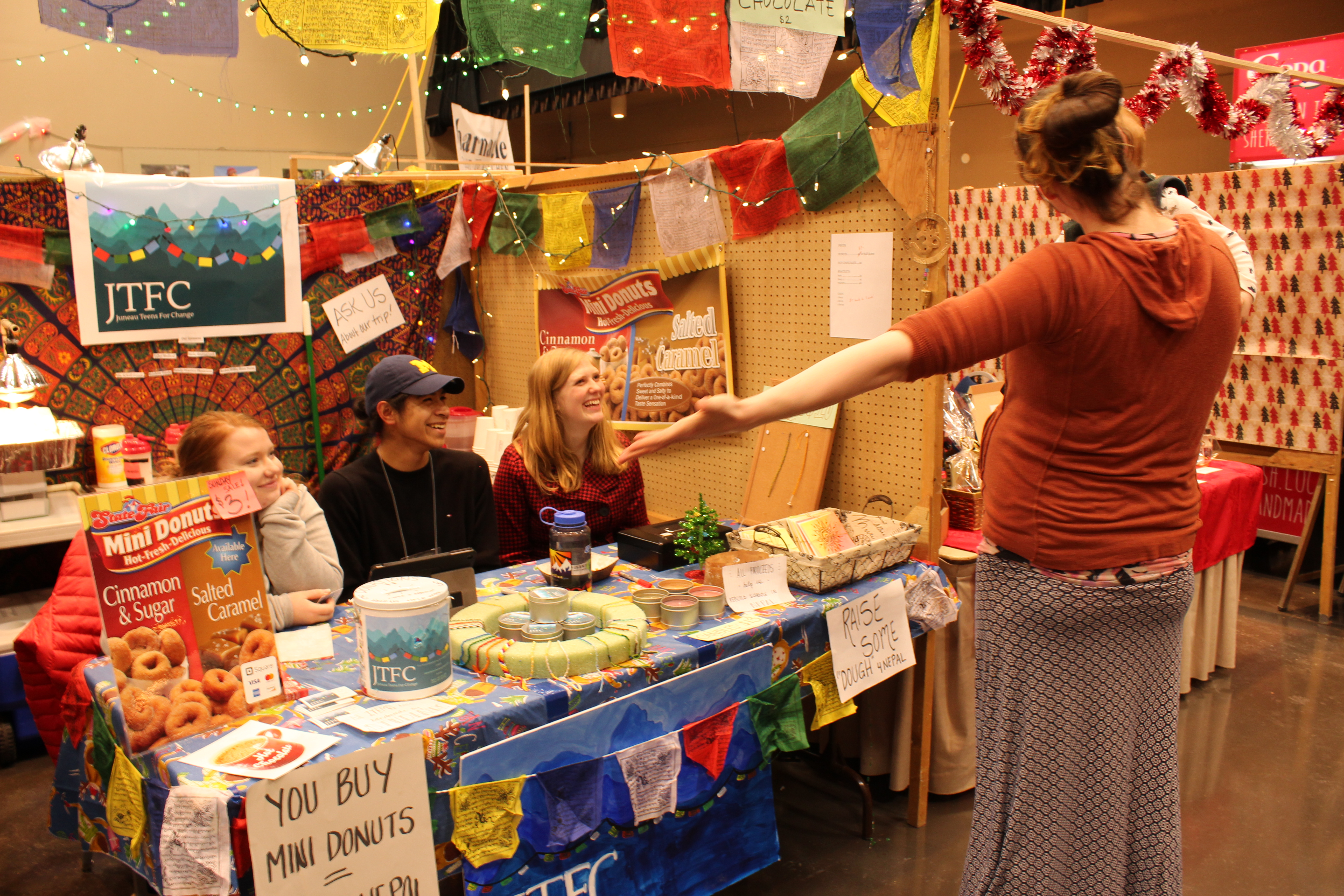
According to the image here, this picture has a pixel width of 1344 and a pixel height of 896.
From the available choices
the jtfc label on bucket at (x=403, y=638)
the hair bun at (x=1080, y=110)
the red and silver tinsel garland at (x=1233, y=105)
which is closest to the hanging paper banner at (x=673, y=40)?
the hair bun at (x=1080, y=110)

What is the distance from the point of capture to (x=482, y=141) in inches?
181

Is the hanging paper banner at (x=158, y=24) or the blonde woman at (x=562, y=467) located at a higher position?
the hanging paper banner at (x=158, y=24)

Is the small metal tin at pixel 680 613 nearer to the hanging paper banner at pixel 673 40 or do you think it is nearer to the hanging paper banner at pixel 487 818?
the hanging paper banner at pixel 487 818

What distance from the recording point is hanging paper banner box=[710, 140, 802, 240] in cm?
282

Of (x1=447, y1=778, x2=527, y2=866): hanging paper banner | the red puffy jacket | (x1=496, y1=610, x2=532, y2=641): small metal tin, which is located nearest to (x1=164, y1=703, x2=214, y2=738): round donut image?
(x1=447, y1=778, x2=527, y2=866): hanging paper banner

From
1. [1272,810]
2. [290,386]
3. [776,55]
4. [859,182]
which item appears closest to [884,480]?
[859,182]

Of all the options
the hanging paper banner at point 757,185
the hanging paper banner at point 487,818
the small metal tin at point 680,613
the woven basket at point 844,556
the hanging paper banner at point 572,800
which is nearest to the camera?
the hanging paper banner at point 487,818

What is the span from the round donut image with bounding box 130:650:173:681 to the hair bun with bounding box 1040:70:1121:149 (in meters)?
1.61

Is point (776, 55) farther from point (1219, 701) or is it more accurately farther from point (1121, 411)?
point (1219, 701)

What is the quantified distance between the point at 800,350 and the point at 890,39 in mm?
917

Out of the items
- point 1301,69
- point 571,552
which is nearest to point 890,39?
point 571,552

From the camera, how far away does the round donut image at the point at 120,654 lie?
1453 mm

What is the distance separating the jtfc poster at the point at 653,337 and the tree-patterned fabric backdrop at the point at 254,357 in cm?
97

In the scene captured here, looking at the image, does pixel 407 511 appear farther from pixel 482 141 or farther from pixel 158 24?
pixel 482 141
